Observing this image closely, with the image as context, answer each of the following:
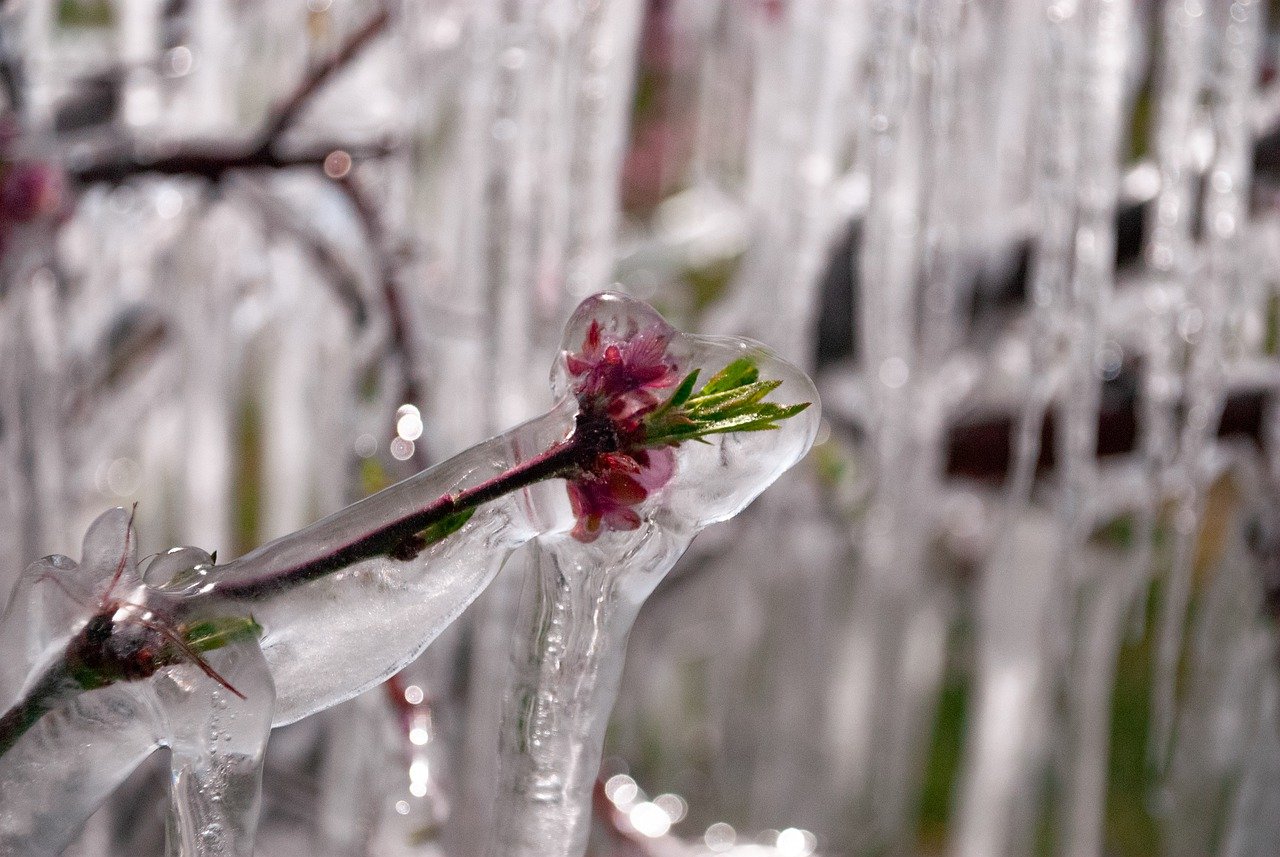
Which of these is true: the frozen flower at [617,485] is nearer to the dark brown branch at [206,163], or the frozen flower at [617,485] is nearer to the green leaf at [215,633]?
the green leaf at [215,633]

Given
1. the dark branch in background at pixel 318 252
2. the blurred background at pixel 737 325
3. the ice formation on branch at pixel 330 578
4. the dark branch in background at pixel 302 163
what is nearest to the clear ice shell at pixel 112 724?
the ice formation on branch at pixel 330 578

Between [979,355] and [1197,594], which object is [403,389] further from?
[1197,594]

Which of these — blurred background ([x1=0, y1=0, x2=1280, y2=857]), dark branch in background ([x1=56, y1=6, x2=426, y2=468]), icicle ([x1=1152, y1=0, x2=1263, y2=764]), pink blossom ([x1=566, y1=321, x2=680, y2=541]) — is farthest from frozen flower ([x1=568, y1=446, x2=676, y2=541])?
icicle ([x1=1152, y1=0, x2=1263, y2=764])

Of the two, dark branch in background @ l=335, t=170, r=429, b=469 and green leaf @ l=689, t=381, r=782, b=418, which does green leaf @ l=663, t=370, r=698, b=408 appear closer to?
green leaf @ l=689, t=381, r=782, b=418

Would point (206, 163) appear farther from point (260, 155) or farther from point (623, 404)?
point (623, 404)

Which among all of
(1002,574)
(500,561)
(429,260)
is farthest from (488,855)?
(1002,574)

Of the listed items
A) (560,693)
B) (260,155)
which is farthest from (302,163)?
(560,693)
